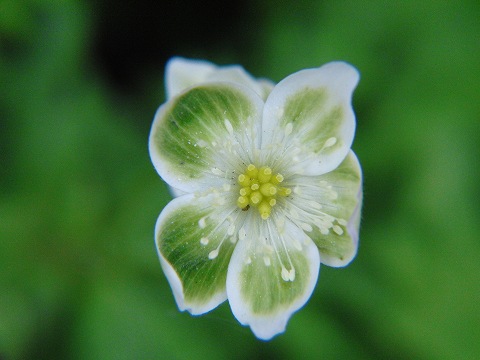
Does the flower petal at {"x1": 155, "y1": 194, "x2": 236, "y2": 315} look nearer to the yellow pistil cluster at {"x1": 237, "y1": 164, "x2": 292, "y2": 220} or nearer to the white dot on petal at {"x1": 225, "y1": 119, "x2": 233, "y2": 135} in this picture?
the yellow pistil cluster at {"x1": 237, "y1": 164, "x2": 292, "y2": 220}

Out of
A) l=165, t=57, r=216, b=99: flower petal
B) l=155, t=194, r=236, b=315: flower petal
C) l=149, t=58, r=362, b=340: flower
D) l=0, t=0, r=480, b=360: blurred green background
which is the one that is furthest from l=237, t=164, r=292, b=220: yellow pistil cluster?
l=0, t=0, r=480, b=360: blurred green background

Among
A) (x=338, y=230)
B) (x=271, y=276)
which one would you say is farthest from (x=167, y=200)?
(x=338, y=230)

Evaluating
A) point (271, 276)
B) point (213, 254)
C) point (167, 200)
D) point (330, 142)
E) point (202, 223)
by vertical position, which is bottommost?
point (167, 200)

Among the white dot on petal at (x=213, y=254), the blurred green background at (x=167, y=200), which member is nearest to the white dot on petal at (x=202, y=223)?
the white dot on petal at (x=213, y=254)

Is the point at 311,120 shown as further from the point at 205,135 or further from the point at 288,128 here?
the point at 205,135

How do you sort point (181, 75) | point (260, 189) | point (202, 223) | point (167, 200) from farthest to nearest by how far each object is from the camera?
point (167, 200)
point (181, 75)
point (260, 189)
point (202, 223)

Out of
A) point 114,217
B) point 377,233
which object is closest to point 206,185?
point 114,217

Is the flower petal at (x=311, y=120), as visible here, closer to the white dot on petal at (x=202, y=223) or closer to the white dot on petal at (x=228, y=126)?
the white dot on petal at (x=228, y=126)

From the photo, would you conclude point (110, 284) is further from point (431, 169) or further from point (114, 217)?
point (431, 169)
